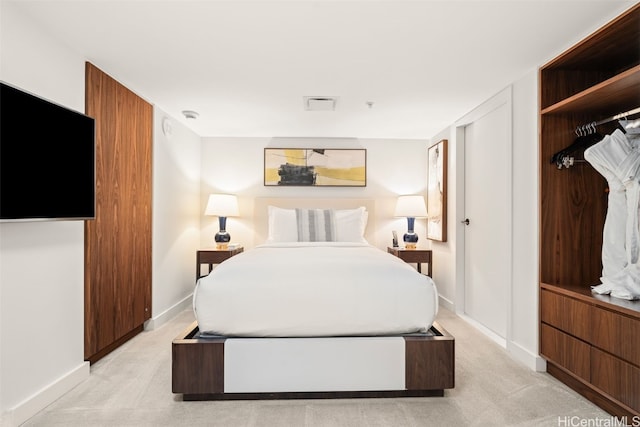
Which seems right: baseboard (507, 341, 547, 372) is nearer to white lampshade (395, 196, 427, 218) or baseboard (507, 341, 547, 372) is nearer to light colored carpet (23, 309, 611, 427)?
light colored carpet (23, 309, 611, 427)

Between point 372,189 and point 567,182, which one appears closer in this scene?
point 567,182

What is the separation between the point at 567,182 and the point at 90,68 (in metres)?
3.44

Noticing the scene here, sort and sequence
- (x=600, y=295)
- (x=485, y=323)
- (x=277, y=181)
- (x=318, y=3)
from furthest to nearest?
1. (x=277, y=181)
2. (x=485, y=323)
3. (x=600, y=295)
4. (x=318, y=3)

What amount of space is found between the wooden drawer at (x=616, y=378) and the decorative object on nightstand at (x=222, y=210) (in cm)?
383

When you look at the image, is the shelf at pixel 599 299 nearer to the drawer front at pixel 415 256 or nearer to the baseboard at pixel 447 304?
the baseboard at pixel 447 304

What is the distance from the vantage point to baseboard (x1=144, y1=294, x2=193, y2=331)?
384 centimetres

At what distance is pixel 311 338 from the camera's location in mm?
2354

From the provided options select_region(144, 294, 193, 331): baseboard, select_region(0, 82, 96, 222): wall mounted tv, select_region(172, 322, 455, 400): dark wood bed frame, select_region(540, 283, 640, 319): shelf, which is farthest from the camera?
select_region(144, 294, 193, 331): baseboard

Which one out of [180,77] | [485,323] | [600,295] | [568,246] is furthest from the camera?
[485,323]

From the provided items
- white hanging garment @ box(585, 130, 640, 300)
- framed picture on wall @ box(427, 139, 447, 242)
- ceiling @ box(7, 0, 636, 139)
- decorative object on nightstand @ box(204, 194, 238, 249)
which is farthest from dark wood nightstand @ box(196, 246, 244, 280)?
white hanging garment @ box(585, 130, 640, 300)

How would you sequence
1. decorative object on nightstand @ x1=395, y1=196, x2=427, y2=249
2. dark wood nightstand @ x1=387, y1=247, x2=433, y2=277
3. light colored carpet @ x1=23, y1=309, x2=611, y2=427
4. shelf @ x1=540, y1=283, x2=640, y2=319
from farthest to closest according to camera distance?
decorative object on nightstand @ x1=395, y1=196, x2=427, y2=249 < dark wood nightstand @ x1=387, y1=247, x2=433, y2=277 < light colored carpet @ x1=23, y1=309, x2=611, y2=427 < shelf @ x1=540, y1=283, x2=640, y2=319

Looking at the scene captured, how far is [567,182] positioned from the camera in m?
2.73

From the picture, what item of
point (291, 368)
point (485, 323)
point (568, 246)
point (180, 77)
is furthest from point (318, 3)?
point (485, 323)

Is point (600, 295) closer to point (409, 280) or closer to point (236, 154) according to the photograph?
point (409, 280)
